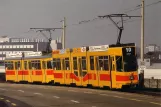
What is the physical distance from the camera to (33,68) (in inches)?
1598

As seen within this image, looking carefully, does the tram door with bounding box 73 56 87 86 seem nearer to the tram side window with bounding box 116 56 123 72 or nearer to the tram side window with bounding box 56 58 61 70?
the tram side window with bounding box 56 58 61 70

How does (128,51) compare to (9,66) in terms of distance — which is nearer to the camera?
(128,51)

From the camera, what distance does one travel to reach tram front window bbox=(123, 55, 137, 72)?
2634 cm

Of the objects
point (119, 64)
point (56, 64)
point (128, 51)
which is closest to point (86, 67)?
point (119, 64)

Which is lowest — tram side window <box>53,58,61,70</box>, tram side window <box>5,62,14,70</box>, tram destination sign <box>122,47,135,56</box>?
tram side window <box>5,62,14,70</box>

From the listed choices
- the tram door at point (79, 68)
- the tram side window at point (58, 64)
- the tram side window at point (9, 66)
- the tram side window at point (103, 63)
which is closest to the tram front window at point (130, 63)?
the tram side window at point (103, 63)

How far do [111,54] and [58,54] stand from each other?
9.82 m

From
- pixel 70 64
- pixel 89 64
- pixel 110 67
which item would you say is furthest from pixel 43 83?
pixel 110 67

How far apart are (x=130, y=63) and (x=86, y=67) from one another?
4.82 m

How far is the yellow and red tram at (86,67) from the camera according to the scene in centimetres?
2627

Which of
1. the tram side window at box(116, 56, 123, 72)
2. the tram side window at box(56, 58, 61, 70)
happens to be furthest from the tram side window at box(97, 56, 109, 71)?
the tram side window at box(56, 58, 61, 70)

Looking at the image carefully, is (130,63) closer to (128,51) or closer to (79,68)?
(128,51)

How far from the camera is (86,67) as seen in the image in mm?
30500

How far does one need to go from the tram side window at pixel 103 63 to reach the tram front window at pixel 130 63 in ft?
4.76
